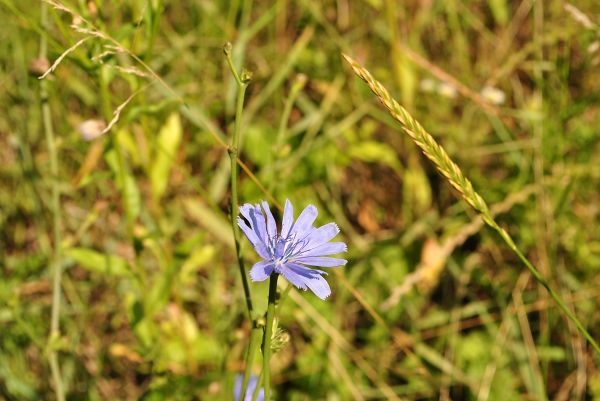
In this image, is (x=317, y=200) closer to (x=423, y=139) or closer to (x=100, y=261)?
(x=100, y=261)

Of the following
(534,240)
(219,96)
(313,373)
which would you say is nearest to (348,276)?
(313,373)

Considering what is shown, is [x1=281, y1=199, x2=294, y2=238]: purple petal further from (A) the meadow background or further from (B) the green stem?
(A) the meadow background

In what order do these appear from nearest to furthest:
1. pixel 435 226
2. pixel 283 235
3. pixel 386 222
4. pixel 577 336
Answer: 1. pixel 283 235
2. pixel 577 336
3. pixel 435 226
4. pixel 386 222

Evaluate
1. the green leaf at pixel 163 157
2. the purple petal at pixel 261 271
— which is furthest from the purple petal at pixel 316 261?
the green leaf at pixel 163 157

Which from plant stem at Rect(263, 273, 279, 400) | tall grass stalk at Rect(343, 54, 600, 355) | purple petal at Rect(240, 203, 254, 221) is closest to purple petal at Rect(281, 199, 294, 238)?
purple petal at Rect(240, 203, 254, 221)

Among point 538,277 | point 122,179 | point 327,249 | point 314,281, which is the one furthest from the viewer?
point 122,179

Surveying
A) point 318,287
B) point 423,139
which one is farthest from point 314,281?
point 423,139

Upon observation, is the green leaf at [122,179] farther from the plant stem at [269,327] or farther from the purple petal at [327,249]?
the plant stem at [269,327]

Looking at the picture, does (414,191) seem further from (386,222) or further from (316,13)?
(316,13)
